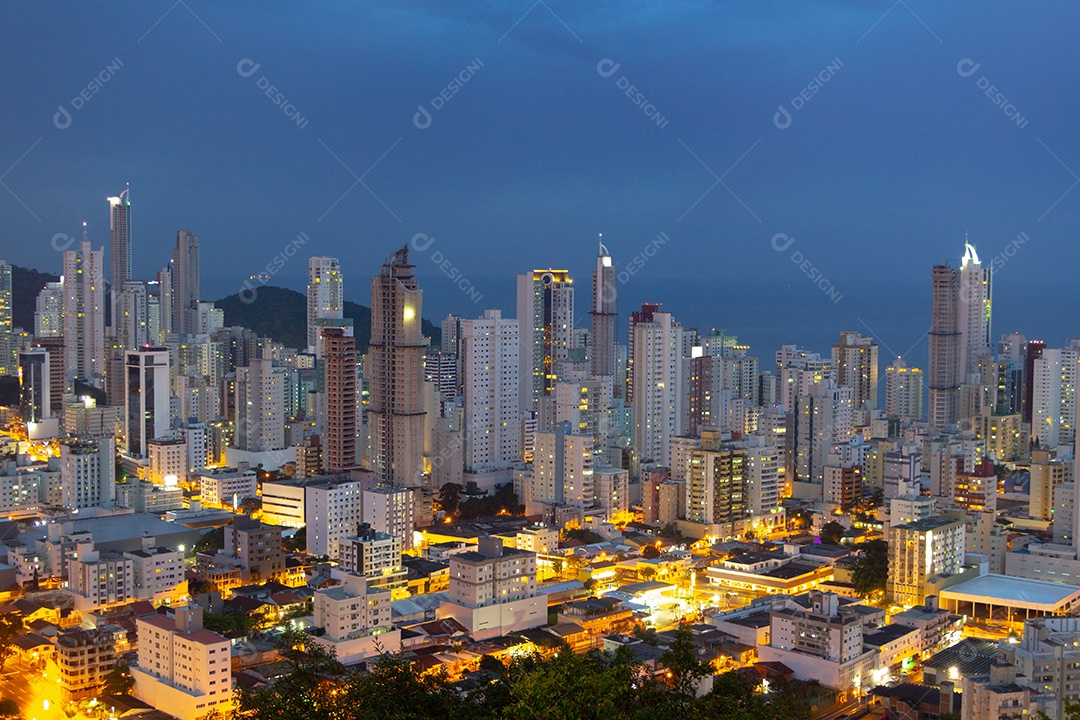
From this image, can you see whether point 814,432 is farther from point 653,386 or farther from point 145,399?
point 145,399

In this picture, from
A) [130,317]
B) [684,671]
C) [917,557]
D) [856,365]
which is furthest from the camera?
[130,317]

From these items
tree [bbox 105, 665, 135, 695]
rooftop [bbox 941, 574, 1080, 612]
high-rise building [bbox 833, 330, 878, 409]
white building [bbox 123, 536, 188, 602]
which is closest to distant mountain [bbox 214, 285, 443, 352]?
high-rise building [bbox 833, 330, 878, 409]

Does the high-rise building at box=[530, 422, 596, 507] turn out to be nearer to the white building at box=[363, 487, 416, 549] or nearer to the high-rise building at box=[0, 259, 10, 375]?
the white building at box=[363, 487, 416, 549]

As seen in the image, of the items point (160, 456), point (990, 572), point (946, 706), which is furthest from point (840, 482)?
point (160, 456)

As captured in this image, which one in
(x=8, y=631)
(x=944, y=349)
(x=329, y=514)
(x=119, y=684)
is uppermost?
(x=944, y=349)

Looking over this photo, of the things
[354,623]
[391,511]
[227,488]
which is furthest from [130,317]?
[354,623]

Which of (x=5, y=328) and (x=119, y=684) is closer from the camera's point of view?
(x=119, y=684)

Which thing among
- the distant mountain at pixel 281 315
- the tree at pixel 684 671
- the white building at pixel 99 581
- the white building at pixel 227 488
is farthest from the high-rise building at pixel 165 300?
the tree at pixel 684 671
